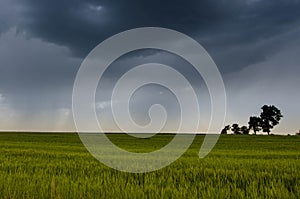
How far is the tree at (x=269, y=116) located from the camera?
113688 mm

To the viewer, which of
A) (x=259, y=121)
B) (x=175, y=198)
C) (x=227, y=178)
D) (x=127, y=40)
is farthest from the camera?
(x=259, y=121)

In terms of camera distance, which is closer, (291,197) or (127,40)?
(291,197)

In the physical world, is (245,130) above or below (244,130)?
below

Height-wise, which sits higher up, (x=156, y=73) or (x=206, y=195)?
(x=156, y=73)

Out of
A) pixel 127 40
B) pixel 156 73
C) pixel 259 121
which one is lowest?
pixel 156 73

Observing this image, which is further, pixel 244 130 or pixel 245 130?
pixel 244 130

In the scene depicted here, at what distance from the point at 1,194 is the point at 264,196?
17.0 ft

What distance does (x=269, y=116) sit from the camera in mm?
114562

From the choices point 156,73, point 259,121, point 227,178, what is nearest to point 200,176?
point 227,178

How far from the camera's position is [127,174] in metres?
10.3

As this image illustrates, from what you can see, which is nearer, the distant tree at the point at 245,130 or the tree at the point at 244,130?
the distant tree at the point at 245,130

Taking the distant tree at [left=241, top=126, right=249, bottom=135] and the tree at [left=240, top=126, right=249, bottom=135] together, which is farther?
the tree at [left=240, top=126, right=249, bottom=135]

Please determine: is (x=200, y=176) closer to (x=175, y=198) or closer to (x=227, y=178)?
(x=227, y=178)

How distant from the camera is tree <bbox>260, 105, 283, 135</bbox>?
4476 inches
